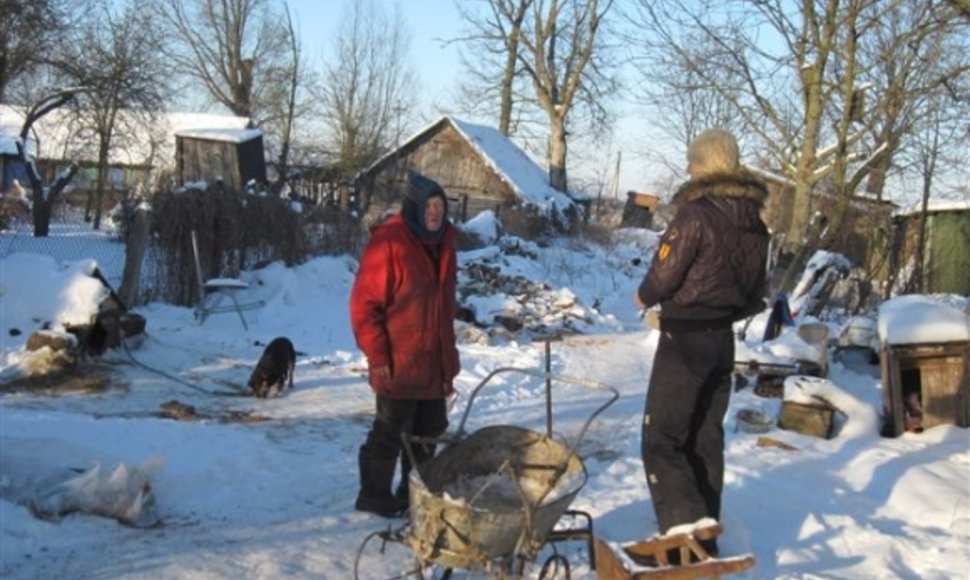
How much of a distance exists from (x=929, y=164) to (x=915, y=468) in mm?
12569

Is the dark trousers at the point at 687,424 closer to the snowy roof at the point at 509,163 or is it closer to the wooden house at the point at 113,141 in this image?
the wooden house at the point at 113,141

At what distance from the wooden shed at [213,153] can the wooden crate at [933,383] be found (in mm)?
29076

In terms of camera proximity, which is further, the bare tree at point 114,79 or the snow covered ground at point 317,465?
the bare tree at point 114,79

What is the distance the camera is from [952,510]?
5.59m

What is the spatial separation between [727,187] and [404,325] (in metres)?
1.74

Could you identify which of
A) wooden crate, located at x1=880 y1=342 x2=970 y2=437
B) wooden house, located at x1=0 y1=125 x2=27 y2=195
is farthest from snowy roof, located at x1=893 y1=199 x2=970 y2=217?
wooden house, located at x1=0 y1=125 x2=27 y2=195

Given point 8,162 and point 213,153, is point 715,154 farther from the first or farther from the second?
point 8,162

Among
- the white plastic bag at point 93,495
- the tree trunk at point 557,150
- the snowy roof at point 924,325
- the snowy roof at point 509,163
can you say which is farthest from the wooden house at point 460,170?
the white plastic bag at point 93,495

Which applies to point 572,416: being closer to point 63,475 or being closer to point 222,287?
point 63,475

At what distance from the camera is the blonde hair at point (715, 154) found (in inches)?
175

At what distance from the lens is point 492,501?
401 centimetres

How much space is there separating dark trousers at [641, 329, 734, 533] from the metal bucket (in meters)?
0.65

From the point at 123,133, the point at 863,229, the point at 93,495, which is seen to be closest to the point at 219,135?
the point at 123,133

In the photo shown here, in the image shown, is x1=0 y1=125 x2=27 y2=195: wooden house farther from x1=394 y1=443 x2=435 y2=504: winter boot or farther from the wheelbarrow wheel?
the wheelbarrow wheel
